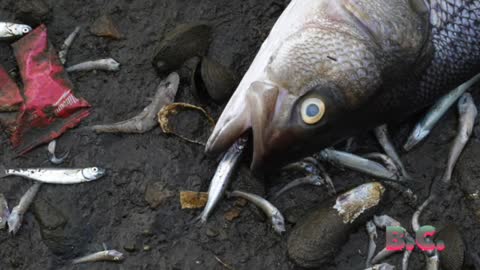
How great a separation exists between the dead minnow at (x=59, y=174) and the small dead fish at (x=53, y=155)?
6 cm

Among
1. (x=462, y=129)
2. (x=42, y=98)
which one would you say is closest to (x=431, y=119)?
(x=462, y=129)

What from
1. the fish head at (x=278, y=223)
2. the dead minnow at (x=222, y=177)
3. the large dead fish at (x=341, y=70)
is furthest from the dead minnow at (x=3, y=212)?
the fish head at (x=278, y=223)

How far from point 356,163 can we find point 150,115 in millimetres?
1287

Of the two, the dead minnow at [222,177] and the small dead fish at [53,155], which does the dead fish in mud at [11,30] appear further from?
the dead minnow at [222,177]

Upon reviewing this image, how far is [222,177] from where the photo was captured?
12.2ft

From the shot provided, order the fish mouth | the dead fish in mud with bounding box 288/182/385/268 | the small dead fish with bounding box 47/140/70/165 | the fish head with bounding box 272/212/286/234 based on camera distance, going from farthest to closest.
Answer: the small dead fish with bounding box 47/140/70/165
the fish head with bounding box 272/212/286/234
the dead fish in mud with bounding box 288/182/385/268
the fish mouth

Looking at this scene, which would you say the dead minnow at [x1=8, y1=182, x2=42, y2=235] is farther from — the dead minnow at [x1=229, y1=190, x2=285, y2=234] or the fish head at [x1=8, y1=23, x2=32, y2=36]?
the dead minnow at [x1=229, y1=190, x2=285, y2=234]

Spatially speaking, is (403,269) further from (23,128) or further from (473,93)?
(23,128)

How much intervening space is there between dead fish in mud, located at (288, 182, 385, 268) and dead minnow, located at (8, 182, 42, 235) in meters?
1.52

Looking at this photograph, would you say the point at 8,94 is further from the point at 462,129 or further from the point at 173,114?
the point at 462,129

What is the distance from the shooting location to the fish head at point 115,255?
3.63 meters

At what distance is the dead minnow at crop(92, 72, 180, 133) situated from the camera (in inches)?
153

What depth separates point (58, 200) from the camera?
12.4 ft

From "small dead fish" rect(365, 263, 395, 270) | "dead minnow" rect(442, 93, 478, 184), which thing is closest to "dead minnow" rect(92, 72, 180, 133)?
"small dead fish" rect(365, 263, 395, 270)
